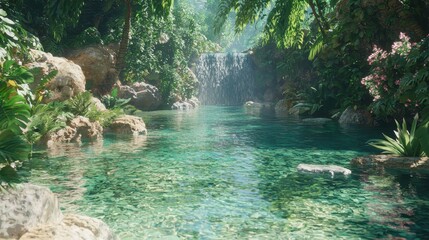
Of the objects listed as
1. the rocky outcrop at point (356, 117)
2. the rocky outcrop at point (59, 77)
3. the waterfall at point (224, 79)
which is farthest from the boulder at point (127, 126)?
the waterfall at point (224, 79)

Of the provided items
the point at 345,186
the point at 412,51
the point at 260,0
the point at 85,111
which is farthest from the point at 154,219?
the point at 260,0

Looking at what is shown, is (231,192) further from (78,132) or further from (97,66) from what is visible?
(97,66)

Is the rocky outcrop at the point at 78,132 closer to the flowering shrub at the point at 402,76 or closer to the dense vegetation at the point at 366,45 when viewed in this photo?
the dense vegetation at the point at 366,45

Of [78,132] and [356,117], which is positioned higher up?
[356,117]

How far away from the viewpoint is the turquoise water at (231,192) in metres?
4.73

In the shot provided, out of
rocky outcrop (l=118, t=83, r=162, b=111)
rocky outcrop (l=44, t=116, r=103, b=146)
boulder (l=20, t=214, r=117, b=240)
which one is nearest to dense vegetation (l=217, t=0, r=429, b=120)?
rocky outcrop (l=44, t=116, r=103, b=146)

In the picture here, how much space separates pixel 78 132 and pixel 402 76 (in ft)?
30.2

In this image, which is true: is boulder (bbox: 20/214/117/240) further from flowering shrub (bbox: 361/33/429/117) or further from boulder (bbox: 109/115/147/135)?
boulder (bbox: 109/115/147/135)

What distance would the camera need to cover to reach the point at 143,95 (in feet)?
89.3

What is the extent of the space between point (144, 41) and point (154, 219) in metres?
20.4

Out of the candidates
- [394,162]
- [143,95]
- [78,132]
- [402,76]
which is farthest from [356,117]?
[143,95]

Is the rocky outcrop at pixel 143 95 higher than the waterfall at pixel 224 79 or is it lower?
lower

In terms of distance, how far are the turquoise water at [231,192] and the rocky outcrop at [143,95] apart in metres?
15.8

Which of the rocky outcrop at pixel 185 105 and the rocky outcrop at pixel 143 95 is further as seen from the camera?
the rocky outcrop at pixel 185 105
